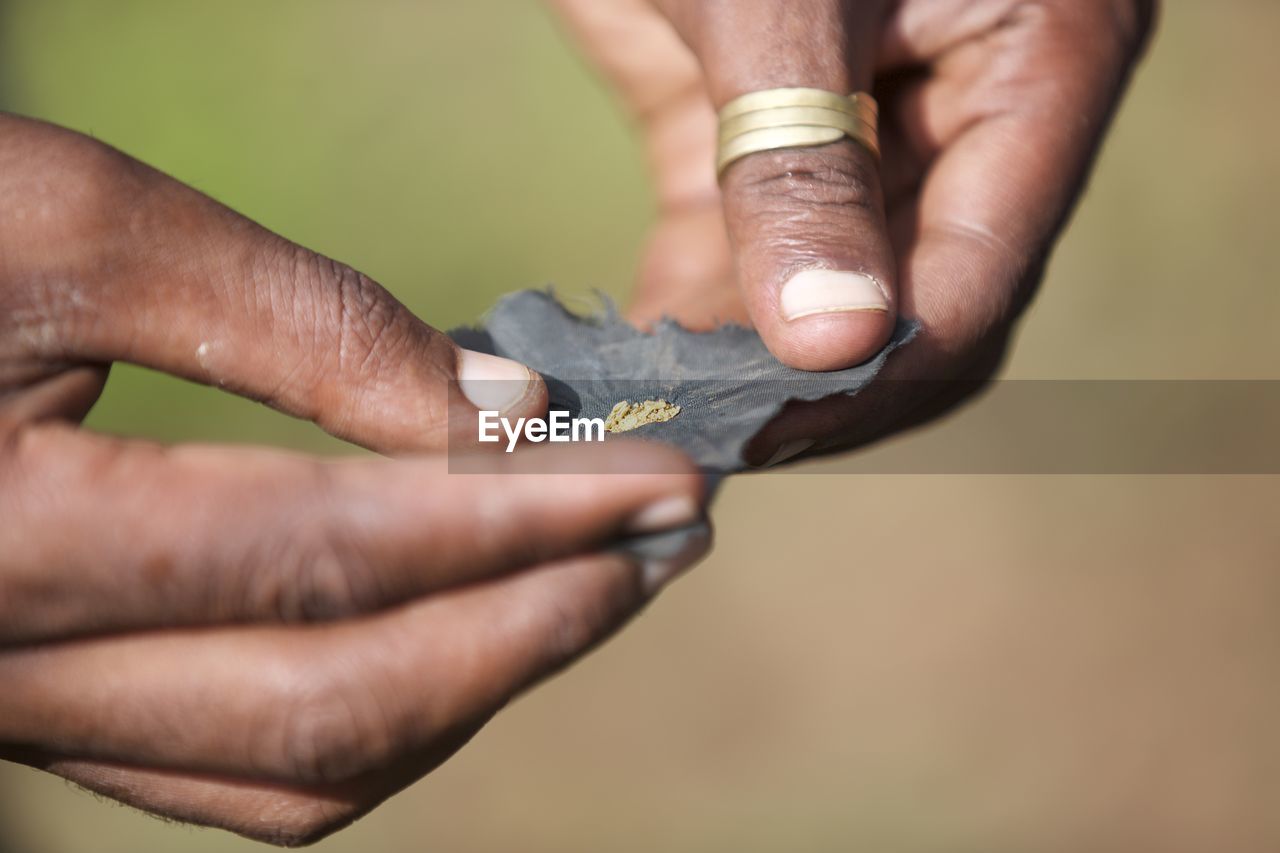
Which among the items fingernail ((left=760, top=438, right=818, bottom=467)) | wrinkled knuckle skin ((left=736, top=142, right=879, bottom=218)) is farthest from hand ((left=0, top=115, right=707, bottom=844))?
wrinkled knuckle skin ((left=736, top=142, right=879, bottom=218))

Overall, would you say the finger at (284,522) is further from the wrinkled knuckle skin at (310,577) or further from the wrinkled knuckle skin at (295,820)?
the wrinkled knuckle skin at (295,820)

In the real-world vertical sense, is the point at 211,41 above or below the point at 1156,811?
above

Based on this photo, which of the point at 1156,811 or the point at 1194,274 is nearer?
the point at 1156,811

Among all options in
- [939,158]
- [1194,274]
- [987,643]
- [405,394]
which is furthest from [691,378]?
[1194,274]

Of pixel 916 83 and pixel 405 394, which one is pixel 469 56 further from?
pixel 405 394

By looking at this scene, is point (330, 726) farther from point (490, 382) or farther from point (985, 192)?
point (985, 192)

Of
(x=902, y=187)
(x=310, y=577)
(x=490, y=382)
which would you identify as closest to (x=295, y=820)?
(x=310, y=577)

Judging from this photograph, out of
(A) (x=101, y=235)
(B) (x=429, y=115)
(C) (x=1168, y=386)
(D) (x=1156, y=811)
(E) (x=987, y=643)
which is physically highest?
(B) (x=429, y=115)
